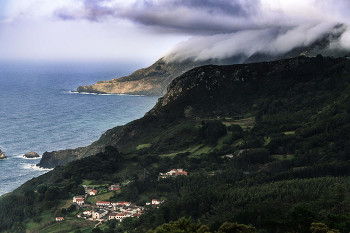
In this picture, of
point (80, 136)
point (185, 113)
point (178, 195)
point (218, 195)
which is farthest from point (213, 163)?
point (80, 136)

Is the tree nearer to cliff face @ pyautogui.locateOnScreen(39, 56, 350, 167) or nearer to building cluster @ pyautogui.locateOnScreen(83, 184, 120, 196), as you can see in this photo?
building cluster @ pyautogui.locateOnScreen(83, 184, 120, 196)

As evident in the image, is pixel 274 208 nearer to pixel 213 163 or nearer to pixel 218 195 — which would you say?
pixel 218 195

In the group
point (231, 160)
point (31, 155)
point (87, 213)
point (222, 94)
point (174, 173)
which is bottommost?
point (87, 213)

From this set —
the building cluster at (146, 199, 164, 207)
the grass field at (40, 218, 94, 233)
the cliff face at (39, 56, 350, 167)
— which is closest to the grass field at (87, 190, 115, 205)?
the grass field at (40, 218, 94, 233)

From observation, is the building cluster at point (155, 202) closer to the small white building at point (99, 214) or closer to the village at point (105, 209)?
the village at point (105, 209)

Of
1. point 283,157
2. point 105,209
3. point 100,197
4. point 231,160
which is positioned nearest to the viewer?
point 105,209

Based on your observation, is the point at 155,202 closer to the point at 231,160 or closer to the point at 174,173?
the point at 174,173

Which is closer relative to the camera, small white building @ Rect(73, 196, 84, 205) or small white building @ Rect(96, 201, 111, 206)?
small white building @ Rect(96, 201, 111, 206)

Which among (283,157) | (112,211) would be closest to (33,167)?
(112,211)

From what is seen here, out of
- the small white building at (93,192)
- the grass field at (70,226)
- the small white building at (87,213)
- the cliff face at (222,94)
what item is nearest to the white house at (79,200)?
the small white building at (93,192)
